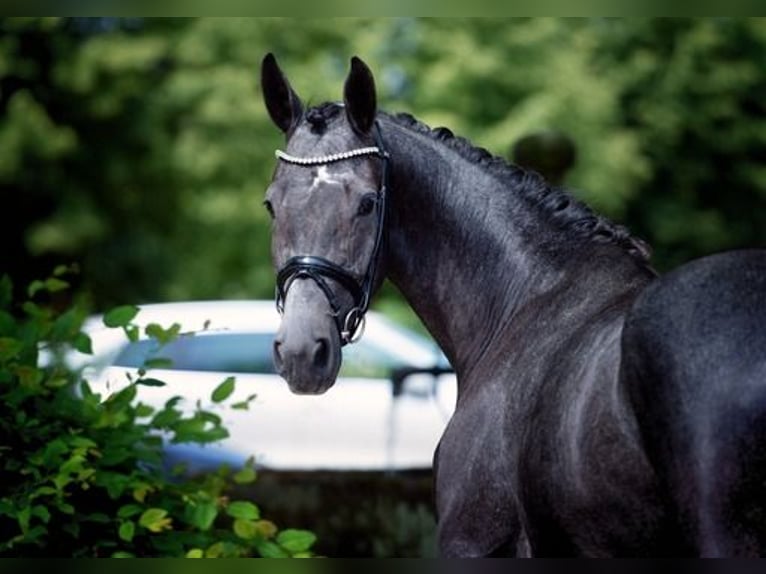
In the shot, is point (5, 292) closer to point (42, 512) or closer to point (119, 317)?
point (119, 317)

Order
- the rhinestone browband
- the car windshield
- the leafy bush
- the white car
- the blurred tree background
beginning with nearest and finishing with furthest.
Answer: the rhinestone browband < the leafy bush < the white car < the car windshield < the blurred tree background

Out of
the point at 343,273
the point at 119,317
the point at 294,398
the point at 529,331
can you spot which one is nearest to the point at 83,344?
the point at 119,317

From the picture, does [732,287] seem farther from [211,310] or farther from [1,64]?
[1,64]

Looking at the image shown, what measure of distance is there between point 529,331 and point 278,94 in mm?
1110

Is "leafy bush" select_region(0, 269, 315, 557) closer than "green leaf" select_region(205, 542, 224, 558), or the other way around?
"leafy bush" select_region(0, 269, 315, 557)

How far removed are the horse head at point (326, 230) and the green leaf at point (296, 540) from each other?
2.92ft

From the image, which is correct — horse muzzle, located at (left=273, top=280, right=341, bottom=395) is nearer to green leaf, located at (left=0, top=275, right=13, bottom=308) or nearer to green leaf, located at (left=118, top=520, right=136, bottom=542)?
green leaf, located at (left=118, top=520, right=136, bottom=542)

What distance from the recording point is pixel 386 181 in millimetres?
4984

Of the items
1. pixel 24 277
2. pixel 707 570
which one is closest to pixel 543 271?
pixel 707 570

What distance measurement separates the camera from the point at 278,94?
5.09m

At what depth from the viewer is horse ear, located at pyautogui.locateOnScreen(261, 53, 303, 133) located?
16.7 ft

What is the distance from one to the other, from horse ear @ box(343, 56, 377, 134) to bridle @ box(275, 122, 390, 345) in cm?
8

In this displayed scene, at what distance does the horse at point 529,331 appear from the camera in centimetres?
356

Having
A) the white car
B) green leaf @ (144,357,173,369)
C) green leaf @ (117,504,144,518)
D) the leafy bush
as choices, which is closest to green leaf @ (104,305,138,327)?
the leafy bush
